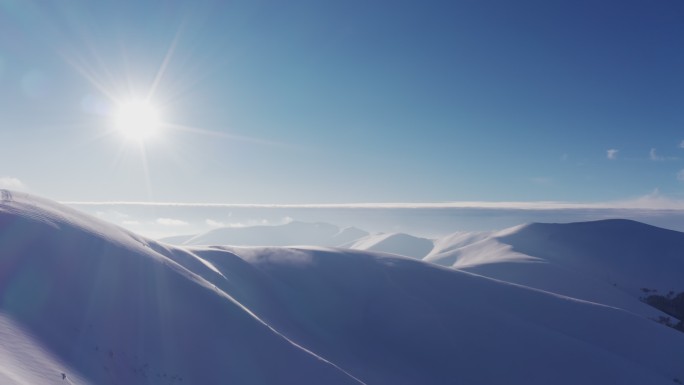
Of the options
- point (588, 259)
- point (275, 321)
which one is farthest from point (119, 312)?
point (588, 259)

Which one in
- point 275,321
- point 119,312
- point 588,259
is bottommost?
point 588,259

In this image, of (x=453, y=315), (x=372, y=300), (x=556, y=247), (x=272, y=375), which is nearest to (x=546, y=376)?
(x=453, y=315)

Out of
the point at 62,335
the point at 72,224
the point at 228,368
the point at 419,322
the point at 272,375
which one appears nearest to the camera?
the point at 62,335

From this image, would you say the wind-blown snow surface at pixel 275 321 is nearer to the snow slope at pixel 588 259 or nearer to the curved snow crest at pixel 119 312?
the curved snow crest at pixel 119 312

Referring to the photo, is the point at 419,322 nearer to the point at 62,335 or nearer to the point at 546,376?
the point at 546,376

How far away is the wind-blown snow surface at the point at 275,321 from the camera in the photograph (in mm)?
9453

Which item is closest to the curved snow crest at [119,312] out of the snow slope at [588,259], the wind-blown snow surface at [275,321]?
the wind-blown snow surface at [275,321]

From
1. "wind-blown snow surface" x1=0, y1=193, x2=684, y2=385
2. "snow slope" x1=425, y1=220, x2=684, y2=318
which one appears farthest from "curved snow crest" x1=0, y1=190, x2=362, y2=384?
"snow slope" x1=425, y1=220, x2=684, y2=318

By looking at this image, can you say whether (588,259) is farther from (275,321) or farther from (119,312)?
(119,312)

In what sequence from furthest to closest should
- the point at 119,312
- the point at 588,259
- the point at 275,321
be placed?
the point at 588,259, the point at 275,321, the point at 119,312

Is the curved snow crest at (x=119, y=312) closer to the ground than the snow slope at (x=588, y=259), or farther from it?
farther from it

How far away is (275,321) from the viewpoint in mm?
20422

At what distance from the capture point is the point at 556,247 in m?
86.1

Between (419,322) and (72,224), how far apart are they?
63.1ft
